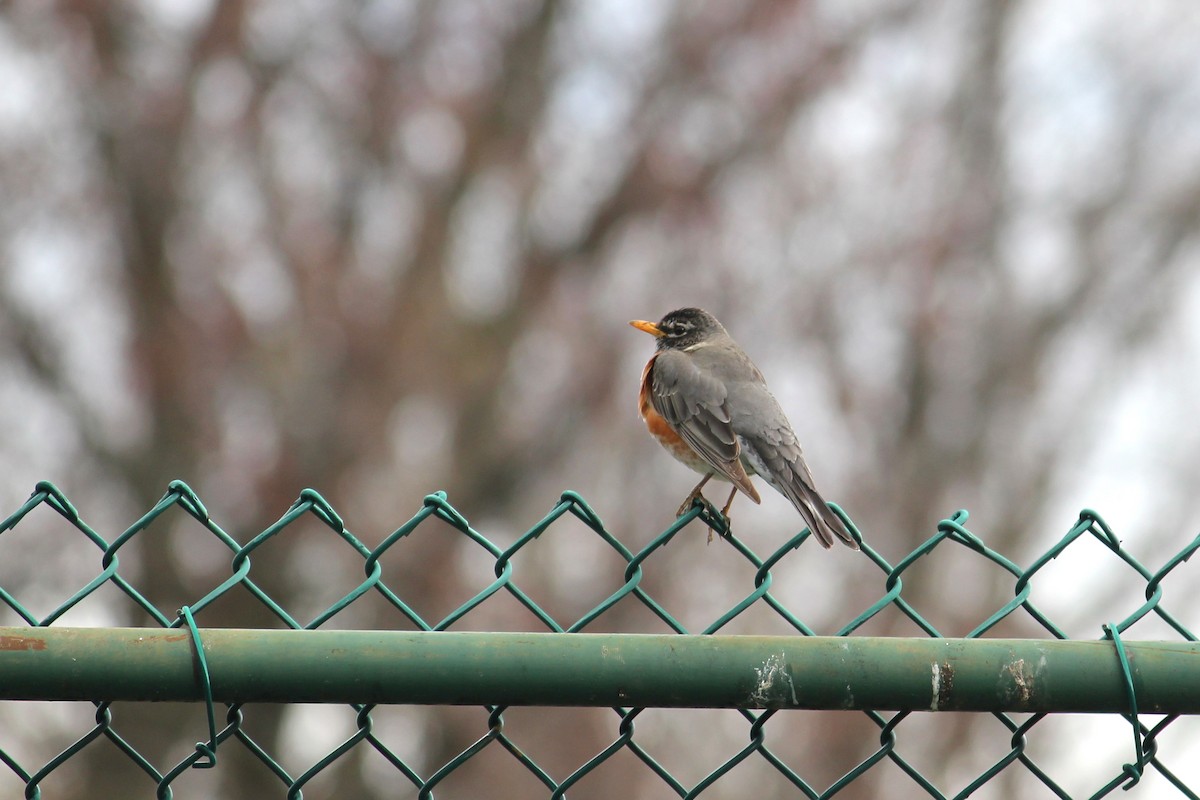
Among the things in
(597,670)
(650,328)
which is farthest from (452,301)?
(597,670)

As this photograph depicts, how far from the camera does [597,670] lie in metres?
2.21

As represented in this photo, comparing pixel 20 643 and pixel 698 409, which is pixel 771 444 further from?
pixel 20 643

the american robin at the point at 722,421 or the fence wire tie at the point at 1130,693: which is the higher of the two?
the american robin at the point at 722,421

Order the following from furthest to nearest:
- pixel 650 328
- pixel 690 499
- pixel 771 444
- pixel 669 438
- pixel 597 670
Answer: pixel 650 328 < pixel 669 438 < pixel 771 444 < pixel 690 499 < pixel 597 670

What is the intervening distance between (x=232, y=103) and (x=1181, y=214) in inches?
371

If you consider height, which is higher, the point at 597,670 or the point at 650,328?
the point at 650,328

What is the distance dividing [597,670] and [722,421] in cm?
305

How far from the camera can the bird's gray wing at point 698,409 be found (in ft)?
16.3

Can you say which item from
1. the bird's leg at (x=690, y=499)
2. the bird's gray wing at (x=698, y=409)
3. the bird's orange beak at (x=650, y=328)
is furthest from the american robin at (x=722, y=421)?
the bird's orange beak at (x=650, y=328)

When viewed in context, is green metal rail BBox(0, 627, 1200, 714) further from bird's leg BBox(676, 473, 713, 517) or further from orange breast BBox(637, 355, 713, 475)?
orange breast BBox(637, 355, 713, 475)

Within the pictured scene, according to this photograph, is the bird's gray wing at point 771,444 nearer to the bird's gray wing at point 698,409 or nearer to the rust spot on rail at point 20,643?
the bird's gray wing at point 698,409

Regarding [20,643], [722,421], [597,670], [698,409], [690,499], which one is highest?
[698,409]

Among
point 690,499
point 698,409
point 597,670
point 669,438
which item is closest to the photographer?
point 597,670

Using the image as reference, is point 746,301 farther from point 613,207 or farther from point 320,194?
point 320,194
